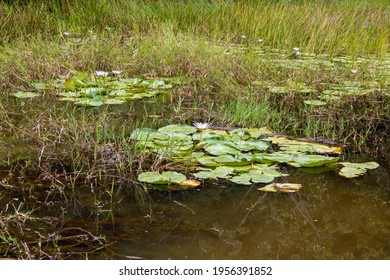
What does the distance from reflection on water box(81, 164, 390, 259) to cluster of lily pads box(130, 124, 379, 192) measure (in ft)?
0.22

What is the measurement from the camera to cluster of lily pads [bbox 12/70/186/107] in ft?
12.6

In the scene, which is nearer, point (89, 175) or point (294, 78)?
point (89, 175)

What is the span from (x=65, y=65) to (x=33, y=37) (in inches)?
31.8

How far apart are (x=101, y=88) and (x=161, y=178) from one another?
5.60 feet

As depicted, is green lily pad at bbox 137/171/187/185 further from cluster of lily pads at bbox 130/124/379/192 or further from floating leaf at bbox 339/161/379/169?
floating leaf at bbox 339/161/379/169

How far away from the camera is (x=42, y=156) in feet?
8.91

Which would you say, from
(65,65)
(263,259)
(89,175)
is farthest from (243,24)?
(263,259)

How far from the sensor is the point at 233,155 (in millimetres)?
2777

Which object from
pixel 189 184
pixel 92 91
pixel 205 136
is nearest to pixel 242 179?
pixel 189 184

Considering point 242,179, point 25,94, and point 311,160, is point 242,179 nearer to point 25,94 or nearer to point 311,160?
point 311,160

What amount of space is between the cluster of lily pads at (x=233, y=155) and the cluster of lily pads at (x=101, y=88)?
3.04 ft
